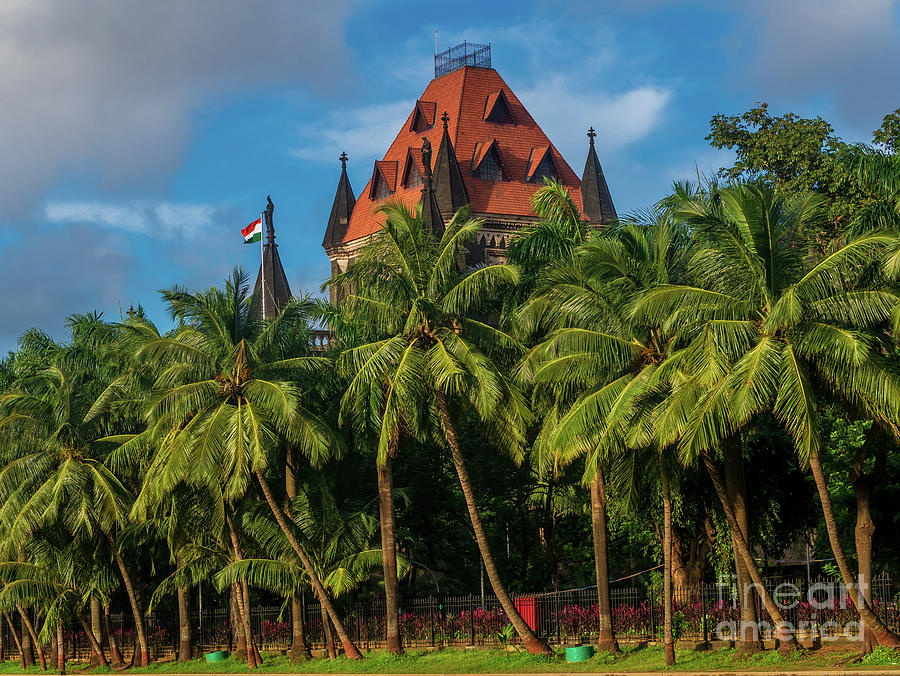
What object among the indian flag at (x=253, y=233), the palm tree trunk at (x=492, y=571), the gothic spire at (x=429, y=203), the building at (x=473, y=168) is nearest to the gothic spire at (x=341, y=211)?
the building at (x=473, y=168)

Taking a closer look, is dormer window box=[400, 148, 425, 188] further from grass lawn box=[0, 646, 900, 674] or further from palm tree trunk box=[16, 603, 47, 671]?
grass lawn box=[0, 646, 900, 674]

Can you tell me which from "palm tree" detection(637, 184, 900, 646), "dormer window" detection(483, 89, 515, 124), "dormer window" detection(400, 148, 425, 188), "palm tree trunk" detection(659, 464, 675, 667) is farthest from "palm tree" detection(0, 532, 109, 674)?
"dormer window" detection(483, 89, 515, 124)

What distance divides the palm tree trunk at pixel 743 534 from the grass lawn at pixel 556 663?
0.44 metres

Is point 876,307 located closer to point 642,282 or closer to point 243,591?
point 642,282

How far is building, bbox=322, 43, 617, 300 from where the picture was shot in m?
70.8

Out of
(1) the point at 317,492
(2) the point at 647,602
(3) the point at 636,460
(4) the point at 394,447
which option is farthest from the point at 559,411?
(1) the point at 317,492

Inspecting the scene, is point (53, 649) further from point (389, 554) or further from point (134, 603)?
point (389, 554)

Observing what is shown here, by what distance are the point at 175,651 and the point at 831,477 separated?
20565mm

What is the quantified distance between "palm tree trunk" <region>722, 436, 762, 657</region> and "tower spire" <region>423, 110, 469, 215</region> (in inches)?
1669

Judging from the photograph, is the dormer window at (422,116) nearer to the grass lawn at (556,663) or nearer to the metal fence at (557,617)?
the metal fence at (557,617)

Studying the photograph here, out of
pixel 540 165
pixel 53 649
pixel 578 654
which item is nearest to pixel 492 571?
pixel 578 654

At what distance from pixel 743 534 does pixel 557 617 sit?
6909 mm

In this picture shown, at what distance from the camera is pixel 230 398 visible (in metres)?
31.4

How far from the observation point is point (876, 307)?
22.4 meters
